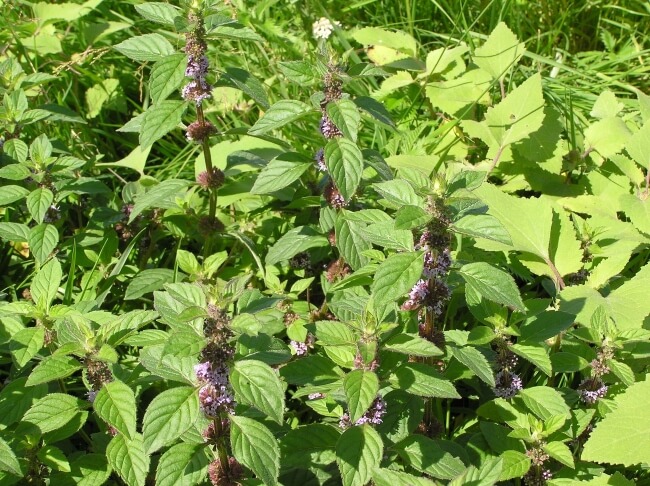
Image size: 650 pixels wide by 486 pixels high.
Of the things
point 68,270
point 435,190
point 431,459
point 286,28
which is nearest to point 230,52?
point 286,28

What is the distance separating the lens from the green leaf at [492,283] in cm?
178

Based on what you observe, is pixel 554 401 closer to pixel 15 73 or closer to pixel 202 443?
pixel 202 443

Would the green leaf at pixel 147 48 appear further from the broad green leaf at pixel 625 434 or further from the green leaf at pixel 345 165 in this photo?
the broad green leaf at pixel 625 434

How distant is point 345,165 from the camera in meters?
2.12

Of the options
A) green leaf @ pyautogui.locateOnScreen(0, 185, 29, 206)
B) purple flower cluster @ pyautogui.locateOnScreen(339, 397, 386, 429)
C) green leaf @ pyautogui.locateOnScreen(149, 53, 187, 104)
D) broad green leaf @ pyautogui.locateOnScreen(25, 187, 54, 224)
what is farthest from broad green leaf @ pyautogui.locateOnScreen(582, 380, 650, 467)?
green leaf @ pyautogui.locateOnScreen(0, 185, 29, 206)

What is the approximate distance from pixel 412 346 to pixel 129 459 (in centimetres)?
71

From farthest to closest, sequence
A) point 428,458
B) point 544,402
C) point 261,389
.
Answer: point 544,402 < point 428,458 < point 261,389

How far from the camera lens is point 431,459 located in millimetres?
1834

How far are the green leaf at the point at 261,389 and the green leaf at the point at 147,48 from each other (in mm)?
1155

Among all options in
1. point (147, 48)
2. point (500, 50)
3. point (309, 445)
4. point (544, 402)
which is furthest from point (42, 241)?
point (500, 50)

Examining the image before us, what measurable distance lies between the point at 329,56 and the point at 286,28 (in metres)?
1.88

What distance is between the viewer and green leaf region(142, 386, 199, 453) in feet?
5.24

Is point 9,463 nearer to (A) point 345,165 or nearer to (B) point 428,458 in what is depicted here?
(B) point 428,458

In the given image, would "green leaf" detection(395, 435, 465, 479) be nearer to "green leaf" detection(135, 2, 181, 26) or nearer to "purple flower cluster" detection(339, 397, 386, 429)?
"purple flower cluster" detection(339, 397, 386, 429)
